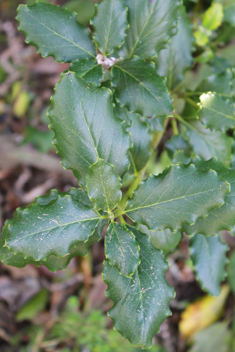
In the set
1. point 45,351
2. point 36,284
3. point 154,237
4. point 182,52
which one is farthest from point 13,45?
point 45,351

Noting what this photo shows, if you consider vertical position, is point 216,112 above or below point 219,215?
above

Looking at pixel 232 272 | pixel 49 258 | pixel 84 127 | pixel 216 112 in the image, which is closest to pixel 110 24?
pixel 84 127

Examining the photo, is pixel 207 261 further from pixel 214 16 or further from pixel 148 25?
pixel 214 16

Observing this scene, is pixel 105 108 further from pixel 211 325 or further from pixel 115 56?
pixel 211 325

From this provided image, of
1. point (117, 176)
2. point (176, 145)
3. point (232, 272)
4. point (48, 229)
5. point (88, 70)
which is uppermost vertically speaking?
point (88, 70)

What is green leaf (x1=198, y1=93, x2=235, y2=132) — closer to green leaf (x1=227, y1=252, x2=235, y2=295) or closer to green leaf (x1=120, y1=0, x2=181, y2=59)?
green leaf (x1=120, y1=0, x2=181, y2=59)

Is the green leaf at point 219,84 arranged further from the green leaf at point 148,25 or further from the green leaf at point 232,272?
the green leaf at point 232,272

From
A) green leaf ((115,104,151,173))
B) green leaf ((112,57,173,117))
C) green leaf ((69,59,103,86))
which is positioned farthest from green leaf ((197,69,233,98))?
green leaf ((69,59,103,86))
